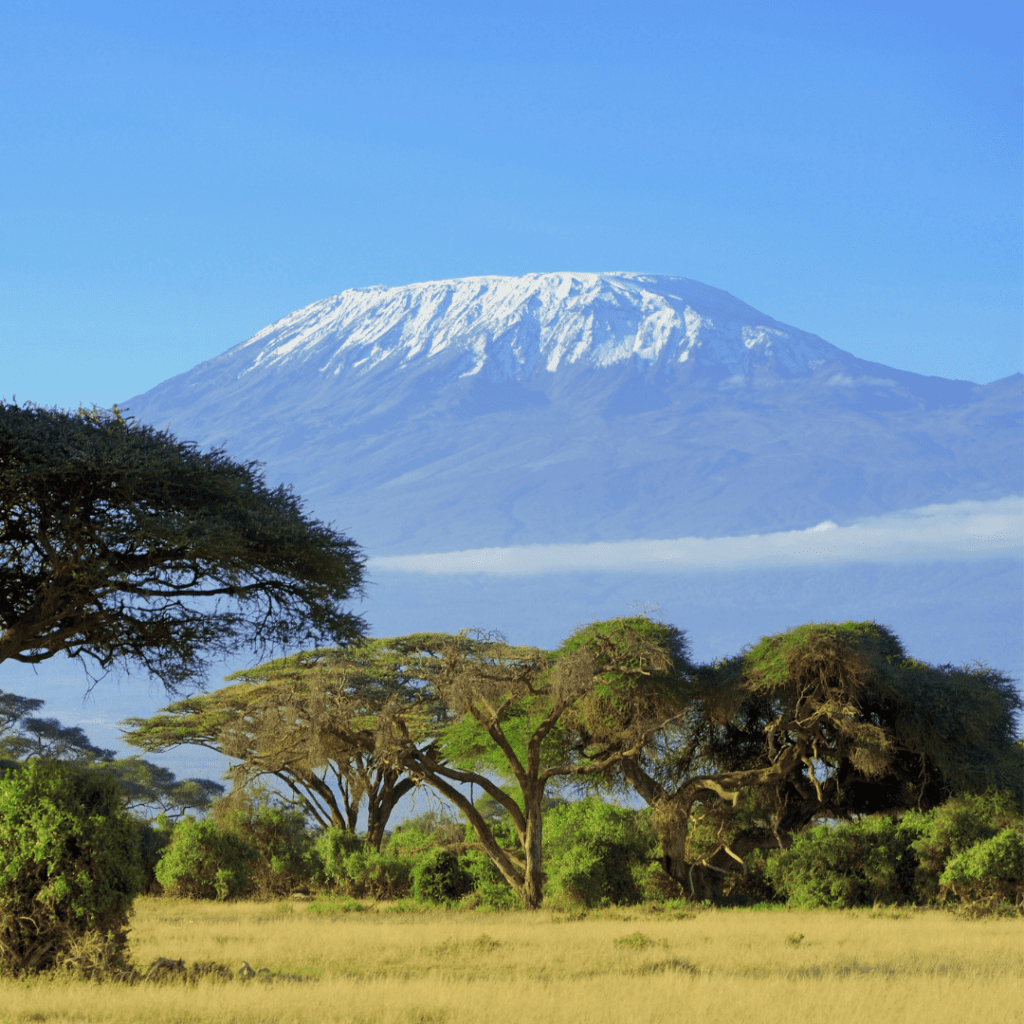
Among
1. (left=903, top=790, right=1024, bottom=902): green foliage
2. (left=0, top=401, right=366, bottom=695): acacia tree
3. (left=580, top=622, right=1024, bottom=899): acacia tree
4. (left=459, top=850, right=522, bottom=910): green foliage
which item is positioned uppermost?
(left=0, top=401, right=366, bottom=695): acacia tree

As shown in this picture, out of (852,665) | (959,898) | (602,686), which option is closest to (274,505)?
(602,686)

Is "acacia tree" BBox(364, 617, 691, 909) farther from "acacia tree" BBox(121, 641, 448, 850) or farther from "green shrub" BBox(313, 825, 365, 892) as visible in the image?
"green shrub" BBox(313, 825, 365, 892)

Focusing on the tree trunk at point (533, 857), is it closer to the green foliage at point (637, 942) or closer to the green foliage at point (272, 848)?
the green foliage at point (637, 942)

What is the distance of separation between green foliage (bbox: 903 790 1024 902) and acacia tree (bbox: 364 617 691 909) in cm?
649

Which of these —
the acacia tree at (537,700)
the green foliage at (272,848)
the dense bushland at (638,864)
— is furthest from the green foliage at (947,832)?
the green foliage at (272,848)

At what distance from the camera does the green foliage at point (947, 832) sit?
26.9m

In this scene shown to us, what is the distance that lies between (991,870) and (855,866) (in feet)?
11.2

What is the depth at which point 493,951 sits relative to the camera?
18406 mm

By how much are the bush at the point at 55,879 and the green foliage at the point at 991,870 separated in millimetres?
19217

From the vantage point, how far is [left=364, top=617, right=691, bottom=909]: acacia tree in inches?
995

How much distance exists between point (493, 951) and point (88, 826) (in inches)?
286

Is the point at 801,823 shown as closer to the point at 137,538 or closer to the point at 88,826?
the point at 137,538

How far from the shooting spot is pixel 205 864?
112 ft

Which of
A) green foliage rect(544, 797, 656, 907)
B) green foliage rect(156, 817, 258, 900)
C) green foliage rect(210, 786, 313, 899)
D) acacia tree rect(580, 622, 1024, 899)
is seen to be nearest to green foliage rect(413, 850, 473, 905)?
green foliage rect(544, 797, 656, 907)
